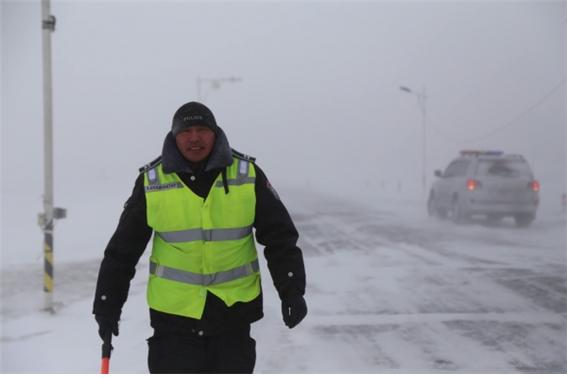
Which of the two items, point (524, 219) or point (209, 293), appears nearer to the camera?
point (209, 293)

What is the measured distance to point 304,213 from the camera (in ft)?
70.5

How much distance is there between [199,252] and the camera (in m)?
3.09

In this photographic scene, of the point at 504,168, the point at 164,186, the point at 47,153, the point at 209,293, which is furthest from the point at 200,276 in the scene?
the point at 504,168

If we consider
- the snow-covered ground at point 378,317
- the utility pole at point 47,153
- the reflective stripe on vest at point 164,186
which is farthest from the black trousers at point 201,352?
the utility pole at point 47,153

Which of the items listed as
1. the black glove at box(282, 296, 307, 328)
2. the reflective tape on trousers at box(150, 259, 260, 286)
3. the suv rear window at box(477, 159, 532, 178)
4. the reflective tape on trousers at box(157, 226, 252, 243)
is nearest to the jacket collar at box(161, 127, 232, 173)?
the reflective tape on trousers at box(157, 226, 252, 243)

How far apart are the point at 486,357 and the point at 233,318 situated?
3116mm

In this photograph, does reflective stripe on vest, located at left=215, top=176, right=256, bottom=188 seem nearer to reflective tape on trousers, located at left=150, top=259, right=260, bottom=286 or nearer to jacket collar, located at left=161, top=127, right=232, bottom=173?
jacket collar, located at left=161, top=127, right=232, bottom=173

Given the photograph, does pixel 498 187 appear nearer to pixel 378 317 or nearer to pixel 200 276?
pixel 378 317

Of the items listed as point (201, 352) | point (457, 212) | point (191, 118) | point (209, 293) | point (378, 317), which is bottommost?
point (378, 317)

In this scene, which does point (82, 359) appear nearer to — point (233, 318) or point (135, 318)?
point (135, 318)

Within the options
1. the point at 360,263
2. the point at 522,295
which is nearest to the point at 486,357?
the point at 522,295

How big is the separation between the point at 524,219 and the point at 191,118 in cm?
1515

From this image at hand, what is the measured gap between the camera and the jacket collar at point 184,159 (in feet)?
10.1

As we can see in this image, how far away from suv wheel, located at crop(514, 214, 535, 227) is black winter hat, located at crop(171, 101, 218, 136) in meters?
14.8
